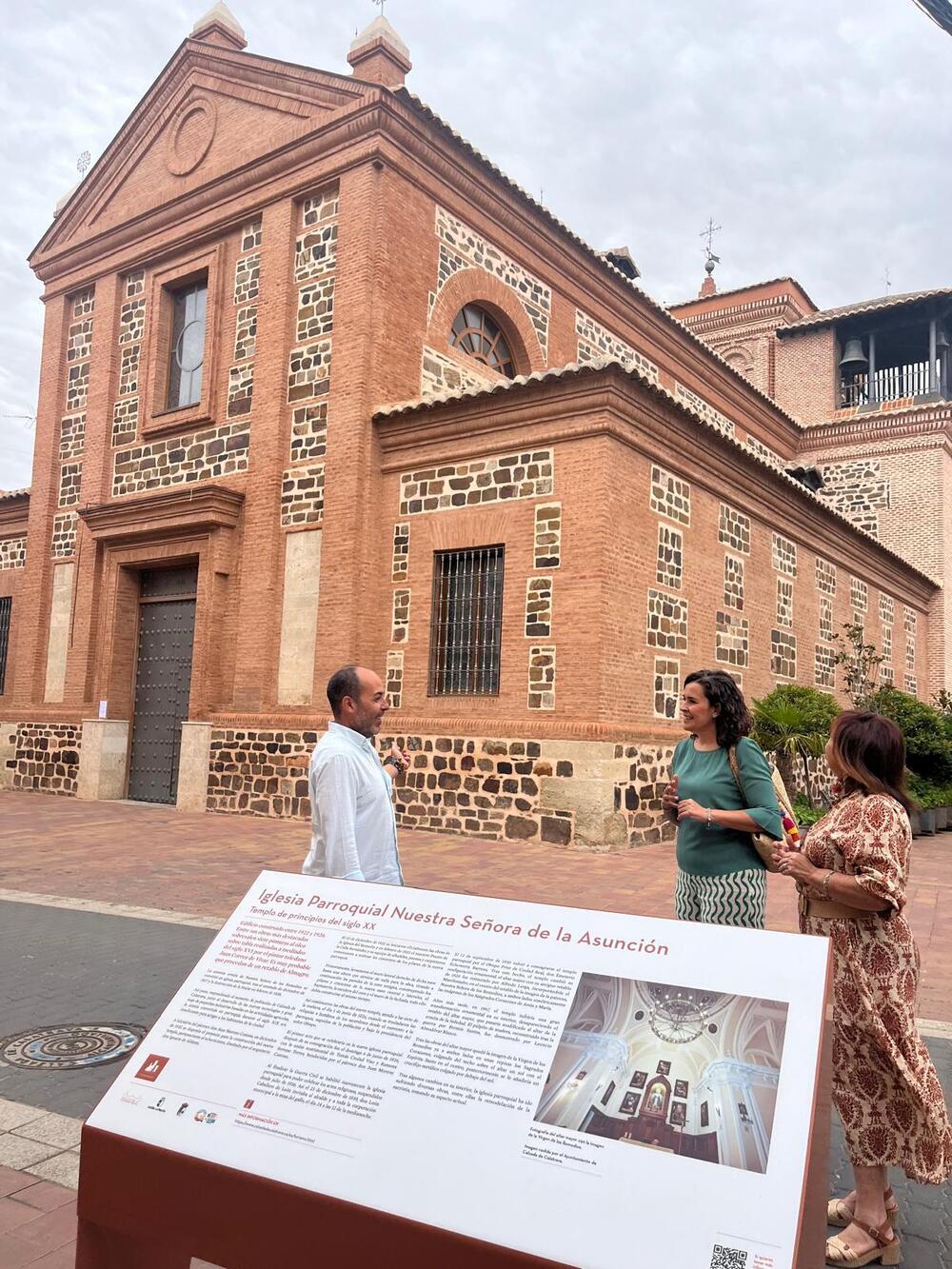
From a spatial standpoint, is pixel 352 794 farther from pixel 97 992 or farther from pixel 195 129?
pixel 195 129

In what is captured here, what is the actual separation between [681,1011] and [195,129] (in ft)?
57.2

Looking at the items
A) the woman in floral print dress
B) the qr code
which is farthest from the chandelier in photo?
the woman in floral print dress

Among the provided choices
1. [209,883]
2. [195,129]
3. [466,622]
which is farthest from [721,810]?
[195,129]

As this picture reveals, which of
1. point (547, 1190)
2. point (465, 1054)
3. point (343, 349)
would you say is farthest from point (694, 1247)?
point (343, 349)

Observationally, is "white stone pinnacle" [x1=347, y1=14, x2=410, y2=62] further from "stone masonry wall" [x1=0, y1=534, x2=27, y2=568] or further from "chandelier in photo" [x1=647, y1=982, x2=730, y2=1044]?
"chandelier in photo" [x1=647, y1=982, x2=730, y2=1044]

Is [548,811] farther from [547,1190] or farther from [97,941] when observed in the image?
[547,1190]

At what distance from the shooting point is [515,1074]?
1.85m

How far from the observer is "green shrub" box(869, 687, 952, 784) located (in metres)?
15.4

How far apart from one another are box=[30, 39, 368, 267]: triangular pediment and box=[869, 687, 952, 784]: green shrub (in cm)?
1254

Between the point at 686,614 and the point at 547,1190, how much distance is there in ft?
37.4

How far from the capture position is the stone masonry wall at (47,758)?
51.4ft

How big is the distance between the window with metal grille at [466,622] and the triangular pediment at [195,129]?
6.71 metres

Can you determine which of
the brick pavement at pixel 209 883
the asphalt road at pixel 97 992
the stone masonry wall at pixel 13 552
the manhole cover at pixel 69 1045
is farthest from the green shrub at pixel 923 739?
the stone masonry wall at pixel 13 552

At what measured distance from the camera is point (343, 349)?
43.3 ft
